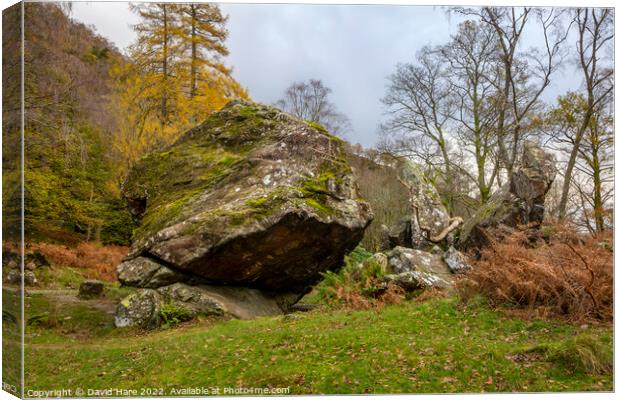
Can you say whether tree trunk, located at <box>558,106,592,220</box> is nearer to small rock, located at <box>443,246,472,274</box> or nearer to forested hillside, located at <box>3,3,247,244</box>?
small rock, located at <box>443,246,472,274</box>

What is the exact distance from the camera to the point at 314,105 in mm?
12492

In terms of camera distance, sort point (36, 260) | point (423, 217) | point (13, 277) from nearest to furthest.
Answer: point (13, 277) → point (36, 260) → point (423, 217)

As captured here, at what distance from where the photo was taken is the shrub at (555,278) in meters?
6.20

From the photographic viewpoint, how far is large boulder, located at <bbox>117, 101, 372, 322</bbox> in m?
9.28

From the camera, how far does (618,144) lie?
20.6 ft

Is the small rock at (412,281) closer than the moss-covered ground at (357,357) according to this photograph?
No

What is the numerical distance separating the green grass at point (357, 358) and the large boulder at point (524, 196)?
16.6ft

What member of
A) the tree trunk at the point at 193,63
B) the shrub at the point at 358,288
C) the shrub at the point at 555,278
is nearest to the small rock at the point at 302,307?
the shrub at the point at 358,288

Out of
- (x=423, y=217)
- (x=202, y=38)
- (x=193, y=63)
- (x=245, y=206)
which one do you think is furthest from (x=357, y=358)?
(x=423, y=217)

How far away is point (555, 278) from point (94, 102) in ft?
33.3

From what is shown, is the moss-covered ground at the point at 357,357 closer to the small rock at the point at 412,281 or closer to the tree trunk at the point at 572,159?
the small rock at the point at 412,281

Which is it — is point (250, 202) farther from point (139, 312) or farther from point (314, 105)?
point (314, 105)

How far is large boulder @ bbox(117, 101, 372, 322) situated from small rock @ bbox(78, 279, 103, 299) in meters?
1.21

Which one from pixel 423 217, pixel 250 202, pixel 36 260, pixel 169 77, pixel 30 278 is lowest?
pixel 30 278
